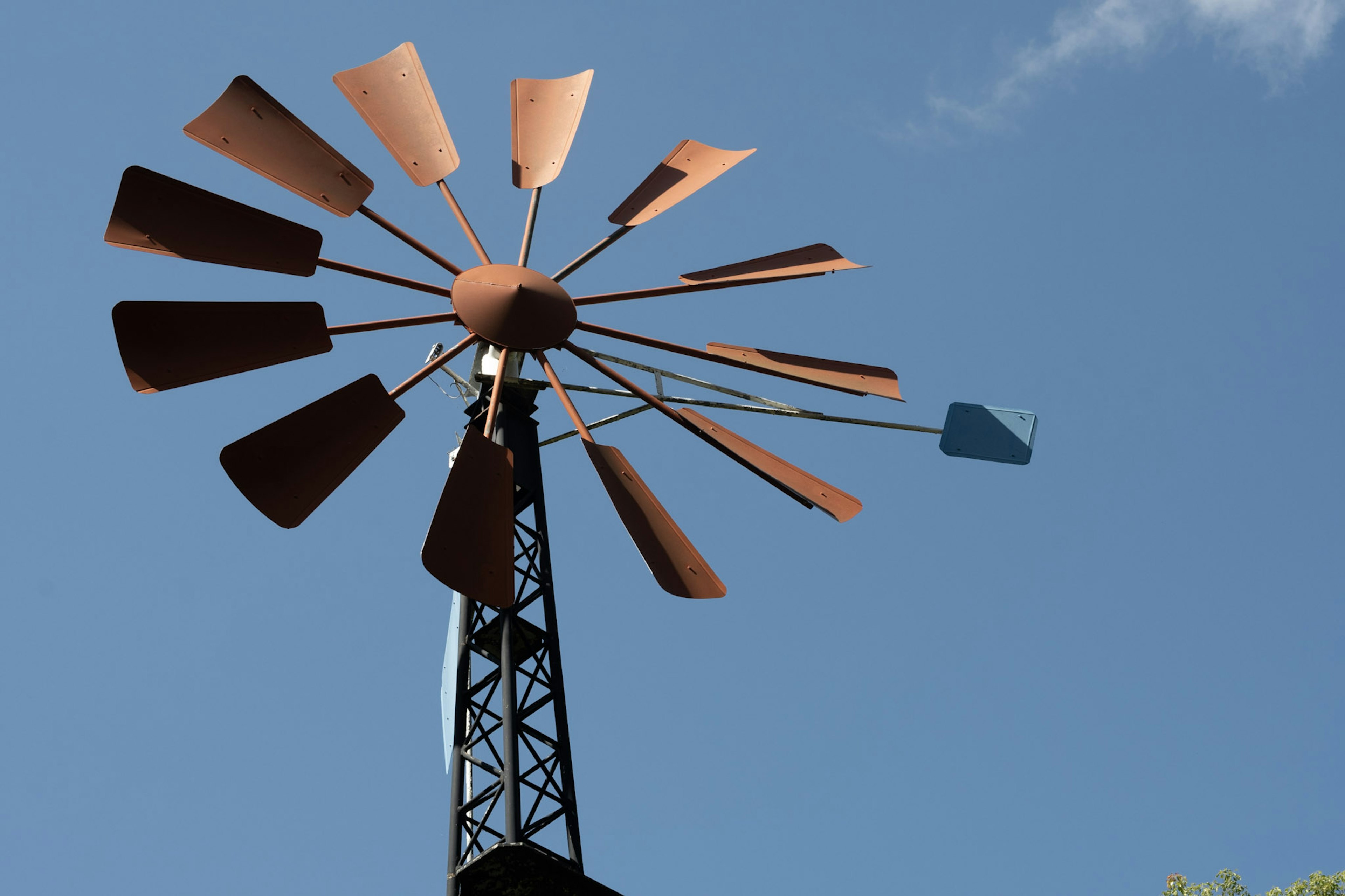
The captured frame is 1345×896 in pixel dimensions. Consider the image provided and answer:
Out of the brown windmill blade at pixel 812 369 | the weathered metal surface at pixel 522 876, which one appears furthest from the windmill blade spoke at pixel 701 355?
the weathered metal surface at pixel 522 876

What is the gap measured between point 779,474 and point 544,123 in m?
3.03

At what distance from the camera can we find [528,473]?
822 cm

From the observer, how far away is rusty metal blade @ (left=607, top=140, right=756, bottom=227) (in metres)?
9.54

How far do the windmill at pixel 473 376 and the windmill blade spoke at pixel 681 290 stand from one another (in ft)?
0.06

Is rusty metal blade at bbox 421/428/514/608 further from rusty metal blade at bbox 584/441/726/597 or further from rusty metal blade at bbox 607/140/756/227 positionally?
rusty metal blade at bbox 607/140/756/227

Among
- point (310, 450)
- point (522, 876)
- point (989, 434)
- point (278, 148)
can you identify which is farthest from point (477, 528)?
point (989, 434)

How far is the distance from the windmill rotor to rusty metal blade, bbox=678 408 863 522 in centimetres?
1

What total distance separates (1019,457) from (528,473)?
146 inches

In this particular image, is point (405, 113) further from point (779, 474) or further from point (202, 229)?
point (779, 474)

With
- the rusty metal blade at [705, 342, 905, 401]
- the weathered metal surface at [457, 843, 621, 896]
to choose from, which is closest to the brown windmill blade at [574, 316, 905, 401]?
the rusty metal blade at [705, 342, 905, 401]

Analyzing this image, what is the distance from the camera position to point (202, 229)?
7.56 meters

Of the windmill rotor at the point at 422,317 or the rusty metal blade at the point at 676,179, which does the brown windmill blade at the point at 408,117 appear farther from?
the rusty metal blade at the point at 676,179

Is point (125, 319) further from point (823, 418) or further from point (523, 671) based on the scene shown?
point (823, 418)

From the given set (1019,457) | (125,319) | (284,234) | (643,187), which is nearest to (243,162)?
(284,234)
